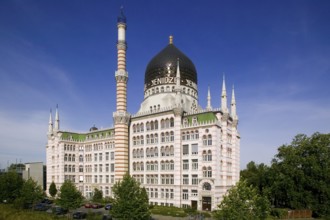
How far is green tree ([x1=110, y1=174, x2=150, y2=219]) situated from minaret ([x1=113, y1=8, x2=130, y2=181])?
31.3 meters

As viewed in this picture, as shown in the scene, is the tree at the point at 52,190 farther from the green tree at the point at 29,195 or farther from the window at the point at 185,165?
the window at the point at 185,165

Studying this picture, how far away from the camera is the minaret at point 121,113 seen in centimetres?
7106

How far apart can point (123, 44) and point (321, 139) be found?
48356mm

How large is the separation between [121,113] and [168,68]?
633 inches

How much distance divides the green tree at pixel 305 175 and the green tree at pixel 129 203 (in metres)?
34.0

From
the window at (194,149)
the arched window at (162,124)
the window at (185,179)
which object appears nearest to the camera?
the window at (194,149)

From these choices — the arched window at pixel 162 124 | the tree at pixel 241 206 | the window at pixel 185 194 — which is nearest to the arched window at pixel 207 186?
the window at pixel 185 194

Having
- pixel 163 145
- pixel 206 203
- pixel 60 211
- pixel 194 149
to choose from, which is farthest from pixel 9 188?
pixel 206 203

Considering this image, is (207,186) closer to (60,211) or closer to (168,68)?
(60,211)

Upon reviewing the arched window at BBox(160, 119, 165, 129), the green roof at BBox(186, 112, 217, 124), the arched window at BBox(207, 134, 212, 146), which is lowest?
the arched window at BBox(207, 134, 212, 146)

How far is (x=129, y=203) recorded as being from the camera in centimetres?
3744

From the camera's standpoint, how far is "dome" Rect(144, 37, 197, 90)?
7431 centimetres

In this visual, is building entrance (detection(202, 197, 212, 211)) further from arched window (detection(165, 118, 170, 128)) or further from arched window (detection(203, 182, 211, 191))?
arched window (detection(165, 118, 170, 128))

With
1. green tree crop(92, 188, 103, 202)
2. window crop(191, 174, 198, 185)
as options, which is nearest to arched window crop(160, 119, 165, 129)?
window crop(191, 174, 198, 185)
